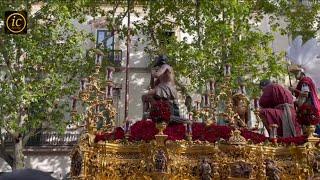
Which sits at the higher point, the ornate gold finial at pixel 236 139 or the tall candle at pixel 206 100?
the tall candle at pixel 206 100

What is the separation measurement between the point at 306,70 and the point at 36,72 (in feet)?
42.2

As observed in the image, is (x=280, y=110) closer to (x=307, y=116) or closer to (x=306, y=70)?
(x=306, y=70)

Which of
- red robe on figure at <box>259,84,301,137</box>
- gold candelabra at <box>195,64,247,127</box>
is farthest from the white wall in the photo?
gold candelabra at <box>195,64,247,127</box>

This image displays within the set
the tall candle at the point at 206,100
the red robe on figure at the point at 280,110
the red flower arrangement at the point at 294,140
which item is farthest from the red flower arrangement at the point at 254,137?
the red robe on figure at the point at 280,110

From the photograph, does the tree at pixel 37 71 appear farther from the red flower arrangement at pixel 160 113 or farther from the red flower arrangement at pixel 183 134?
the red flower arrangement at pixel 160 113

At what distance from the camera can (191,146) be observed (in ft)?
27.6

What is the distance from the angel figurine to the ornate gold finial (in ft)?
6.31

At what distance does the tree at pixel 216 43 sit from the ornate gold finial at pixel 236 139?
37.9ft

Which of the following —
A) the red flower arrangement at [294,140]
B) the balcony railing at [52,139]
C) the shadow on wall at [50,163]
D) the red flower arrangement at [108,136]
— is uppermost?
the red flower arrangement at [108,136]

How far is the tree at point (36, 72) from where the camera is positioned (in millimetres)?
19000

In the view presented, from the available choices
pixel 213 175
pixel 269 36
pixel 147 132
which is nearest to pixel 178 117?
pixel 147 132

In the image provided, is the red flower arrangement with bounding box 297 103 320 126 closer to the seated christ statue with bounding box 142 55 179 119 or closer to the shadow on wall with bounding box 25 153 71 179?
the seated christ statue with bounding box 142 55 179 119

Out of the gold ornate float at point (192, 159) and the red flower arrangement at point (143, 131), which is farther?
the red flower arrangement at point (143, 131)

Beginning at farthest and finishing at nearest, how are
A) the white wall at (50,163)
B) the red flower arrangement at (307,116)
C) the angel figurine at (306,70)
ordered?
the white wall at (50,163) < the angel figurine at (306,70) < the red flower arrangement at (307,116)
